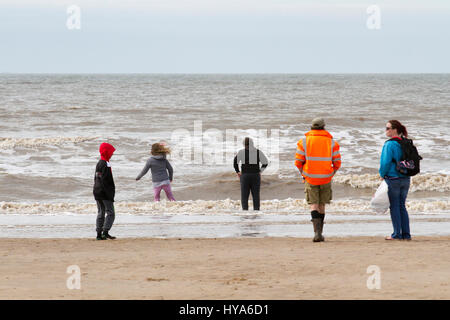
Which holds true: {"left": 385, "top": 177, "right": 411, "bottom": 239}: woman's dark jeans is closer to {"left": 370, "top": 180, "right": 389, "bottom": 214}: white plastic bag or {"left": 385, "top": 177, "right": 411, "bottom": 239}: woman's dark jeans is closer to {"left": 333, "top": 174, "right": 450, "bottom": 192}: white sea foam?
{"left": 370, "top": 180, "right": 389, "bottom": 214}: white plastic bag

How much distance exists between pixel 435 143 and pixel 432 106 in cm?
2523

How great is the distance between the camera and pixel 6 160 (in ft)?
72.7

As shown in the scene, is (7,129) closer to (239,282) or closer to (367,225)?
(367,225)

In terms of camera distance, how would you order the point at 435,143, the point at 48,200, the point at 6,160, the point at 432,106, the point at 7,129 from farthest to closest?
the point at 432,106 < the point at 7,129 < the point at 435,143 < the point at 6,160 < the point at 48,200

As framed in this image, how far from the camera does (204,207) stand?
549 inches

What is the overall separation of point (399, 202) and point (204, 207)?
19.6ft

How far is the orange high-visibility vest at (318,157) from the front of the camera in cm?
841

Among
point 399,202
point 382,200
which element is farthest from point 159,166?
point 399,202

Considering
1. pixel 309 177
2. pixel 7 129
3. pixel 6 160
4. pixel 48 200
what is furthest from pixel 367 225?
pixel 7 129

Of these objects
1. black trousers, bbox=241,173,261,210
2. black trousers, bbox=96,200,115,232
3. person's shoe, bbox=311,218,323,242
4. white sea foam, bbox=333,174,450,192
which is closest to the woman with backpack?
person's shoe, bbox=311,218,323,242

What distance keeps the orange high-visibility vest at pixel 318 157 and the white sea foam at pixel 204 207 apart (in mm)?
4600

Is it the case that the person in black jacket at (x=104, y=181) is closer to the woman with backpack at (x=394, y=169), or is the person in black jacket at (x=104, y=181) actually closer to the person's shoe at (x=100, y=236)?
the person's shoe at (x=100, y=236)
